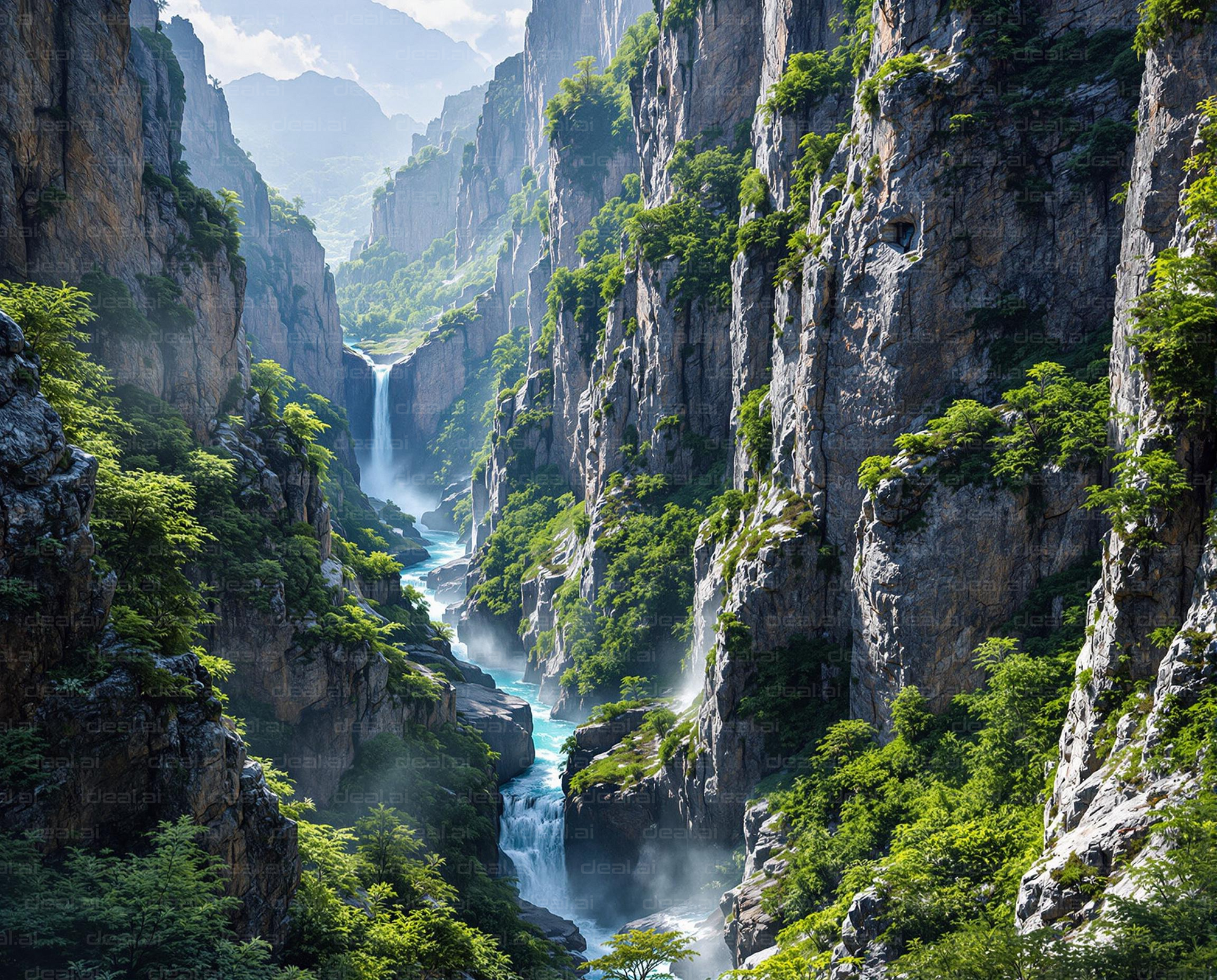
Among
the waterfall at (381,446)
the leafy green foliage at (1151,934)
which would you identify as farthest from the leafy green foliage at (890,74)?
the waterfall at (381,446)

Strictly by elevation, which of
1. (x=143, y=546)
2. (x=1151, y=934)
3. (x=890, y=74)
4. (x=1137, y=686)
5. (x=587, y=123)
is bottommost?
(x=1151, y=934)

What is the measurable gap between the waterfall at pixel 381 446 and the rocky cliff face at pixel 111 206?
94.1 m

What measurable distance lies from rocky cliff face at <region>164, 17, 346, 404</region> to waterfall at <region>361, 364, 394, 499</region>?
25.5ft

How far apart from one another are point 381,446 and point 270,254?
33474mm

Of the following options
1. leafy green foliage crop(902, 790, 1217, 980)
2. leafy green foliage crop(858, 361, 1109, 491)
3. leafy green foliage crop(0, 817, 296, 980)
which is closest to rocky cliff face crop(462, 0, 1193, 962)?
leafy green foliage crop(858, 361, 1109, 491)

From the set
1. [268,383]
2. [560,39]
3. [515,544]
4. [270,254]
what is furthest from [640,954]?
[560,39]

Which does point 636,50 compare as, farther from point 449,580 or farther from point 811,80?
point 449,580

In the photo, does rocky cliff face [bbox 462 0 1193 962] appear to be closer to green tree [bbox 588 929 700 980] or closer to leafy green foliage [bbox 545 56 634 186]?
green tree [bbox 588 929 700 980]

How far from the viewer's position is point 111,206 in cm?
4088

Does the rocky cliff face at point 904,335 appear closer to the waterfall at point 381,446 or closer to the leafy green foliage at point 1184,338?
the leafy green foliage at point 1184,338

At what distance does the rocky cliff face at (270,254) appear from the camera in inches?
5098

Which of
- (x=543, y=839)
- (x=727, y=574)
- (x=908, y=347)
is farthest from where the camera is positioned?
(x=543, y=839)

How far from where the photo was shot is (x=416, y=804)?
42406mm

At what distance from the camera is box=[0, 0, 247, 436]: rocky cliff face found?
36.2m
